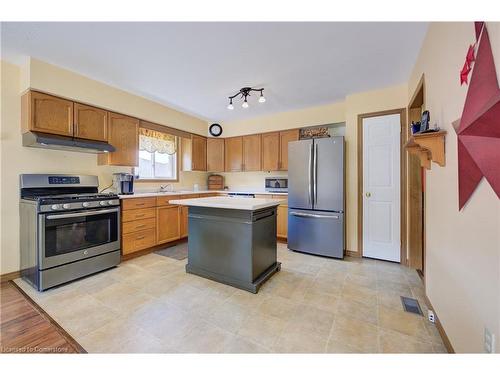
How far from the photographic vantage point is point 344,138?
3223 mm

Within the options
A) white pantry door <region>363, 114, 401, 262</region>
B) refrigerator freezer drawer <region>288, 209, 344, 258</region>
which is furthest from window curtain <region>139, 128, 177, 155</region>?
white pantry door <region>363, 114, 401, 262</region>

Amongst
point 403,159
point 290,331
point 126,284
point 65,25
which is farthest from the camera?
point 403,159

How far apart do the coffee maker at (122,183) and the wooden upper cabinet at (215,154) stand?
1.87 metres

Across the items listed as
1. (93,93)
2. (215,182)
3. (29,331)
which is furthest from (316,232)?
(93,93)

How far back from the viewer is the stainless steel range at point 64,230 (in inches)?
88.8

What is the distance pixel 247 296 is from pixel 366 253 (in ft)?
6.85

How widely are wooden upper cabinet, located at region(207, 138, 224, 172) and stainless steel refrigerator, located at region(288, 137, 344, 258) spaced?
1.93m

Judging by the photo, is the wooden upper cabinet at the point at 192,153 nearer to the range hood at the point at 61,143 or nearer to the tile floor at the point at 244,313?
the range hood at the point at 61,143

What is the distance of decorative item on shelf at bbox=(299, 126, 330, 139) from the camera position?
396 centimetres

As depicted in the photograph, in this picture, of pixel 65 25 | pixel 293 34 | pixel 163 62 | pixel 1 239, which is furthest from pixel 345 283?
pixel 1 239

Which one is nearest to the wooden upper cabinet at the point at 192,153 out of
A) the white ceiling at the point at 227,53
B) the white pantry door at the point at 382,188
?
the white ceiling at the point at 227,53

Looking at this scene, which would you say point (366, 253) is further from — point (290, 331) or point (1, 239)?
point (1, 239)

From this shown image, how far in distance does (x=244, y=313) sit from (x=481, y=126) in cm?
198

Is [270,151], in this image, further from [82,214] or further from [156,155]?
[82,214]
